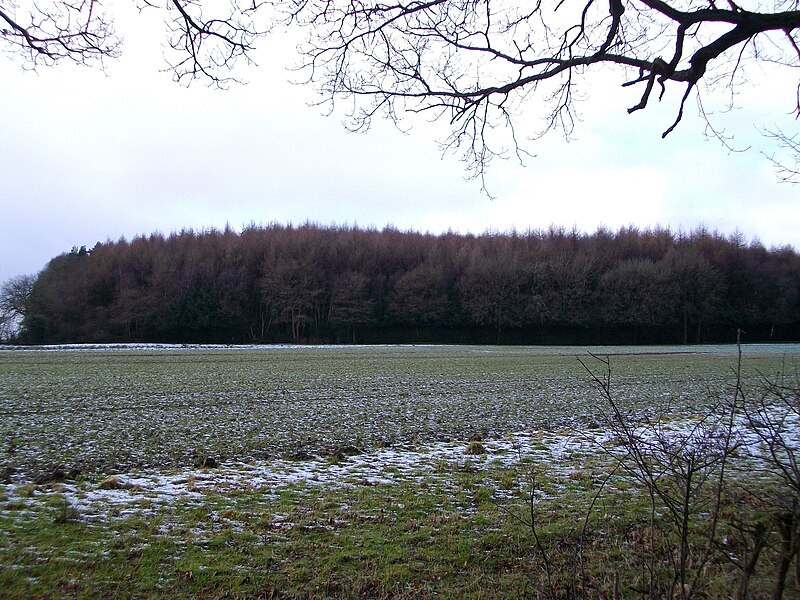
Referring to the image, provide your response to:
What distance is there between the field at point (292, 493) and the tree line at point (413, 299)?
6847cm

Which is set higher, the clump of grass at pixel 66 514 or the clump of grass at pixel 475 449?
the clump of grass at pixel 66 514

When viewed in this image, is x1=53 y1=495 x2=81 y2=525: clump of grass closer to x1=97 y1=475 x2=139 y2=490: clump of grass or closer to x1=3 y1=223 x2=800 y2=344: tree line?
x1=97 y1=475 x2=139 y2=490: clump of grass

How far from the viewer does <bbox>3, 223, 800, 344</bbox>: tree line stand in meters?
80.6

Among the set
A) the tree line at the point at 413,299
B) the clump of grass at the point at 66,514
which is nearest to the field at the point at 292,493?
the clump of grass at the point at 66,514

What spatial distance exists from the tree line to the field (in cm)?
6847

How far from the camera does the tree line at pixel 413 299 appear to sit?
264 ft

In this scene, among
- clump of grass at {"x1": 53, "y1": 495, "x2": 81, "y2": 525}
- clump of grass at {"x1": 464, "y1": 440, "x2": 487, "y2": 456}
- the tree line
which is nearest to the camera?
clump of grass at {"x1": 53, "y1": 495, "x2": 81, "y2": 525}

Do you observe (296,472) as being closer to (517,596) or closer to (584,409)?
(517,596)

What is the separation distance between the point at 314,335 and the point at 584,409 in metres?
72.6

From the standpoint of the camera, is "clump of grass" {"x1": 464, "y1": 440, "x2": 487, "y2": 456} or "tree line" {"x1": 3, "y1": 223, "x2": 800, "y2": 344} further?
"tree line" {"x1": 3, "y1": 223, "x2": 800, "y2": 344}

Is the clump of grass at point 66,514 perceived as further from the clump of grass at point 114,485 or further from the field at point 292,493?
the clump of grass at point 114,485

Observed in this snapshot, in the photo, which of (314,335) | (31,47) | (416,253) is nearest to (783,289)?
(416,253)

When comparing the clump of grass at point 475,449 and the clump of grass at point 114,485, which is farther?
the clump of grass at point 475,449

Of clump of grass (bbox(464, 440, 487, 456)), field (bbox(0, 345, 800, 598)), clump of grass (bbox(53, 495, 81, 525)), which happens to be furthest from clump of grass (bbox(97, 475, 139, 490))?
clump of grass (bbox(464, 440, 487, 456))
